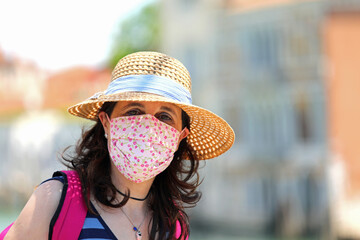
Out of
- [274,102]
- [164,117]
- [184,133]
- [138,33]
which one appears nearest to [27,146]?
[138,33]

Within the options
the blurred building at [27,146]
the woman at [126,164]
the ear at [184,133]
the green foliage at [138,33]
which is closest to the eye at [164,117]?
the woman at [126,164]

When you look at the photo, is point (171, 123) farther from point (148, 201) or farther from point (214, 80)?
point (214, 80)

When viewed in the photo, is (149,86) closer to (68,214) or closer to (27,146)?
(68,214)

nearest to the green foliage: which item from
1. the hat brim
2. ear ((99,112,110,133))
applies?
the hat brim

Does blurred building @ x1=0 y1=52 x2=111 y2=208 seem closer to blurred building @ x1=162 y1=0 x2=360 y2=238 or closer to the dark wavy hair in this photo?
blurred building @ x1=162 y1=0 x2=360 y2=238

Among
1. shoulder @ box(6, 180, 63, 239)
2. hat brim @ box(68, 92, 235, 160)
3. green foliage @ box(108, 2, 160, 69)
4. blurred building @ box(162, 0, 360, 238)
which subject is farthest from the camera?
green foliage @ box(108, 2, 160, 69)

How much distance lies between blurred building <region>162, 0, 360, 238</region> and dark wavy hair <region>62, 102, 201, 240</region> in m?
14.0

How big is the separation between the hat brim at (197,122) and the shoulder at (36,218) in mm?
380

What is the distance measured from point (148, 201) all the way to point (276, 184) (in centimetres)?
1587

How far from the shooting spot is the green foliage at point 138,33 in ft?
93.5

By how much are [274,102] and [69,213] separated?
1640cm

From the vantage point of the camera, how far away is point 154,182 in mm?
2119

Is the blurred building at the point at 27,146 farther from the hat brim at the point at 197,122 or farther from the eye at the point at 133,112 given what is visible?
the eye at the point at 133,112

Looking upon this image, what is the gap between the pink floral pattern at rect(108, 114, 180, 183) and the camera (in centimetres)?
186
